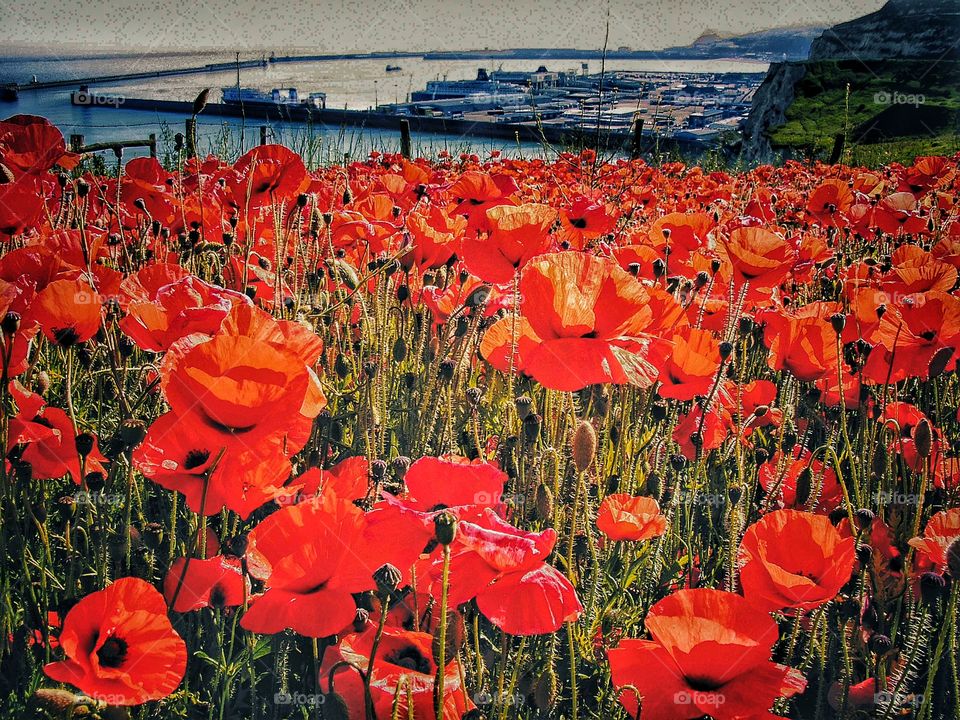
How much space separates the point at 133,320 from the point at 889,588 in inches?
63.1

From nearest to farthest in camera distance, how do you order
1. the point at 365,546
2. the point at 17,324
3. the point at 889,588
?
the point at 365,546 → the point at 17,324 → the point at 889,588

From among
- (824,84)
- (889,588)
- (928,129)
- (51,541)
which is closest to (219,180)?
(51,541)

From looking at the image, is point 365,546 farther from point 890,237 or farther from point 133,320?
point 890,237

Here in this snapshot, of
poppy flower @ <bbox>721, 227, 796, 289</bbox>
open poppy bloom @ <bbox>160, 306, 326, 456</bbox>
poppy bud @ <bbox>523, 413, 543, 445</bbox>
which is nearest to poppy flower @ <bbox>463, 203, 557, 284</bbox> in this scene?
poppy bud @ <bbox>523, 413, 543, 445</bbox>

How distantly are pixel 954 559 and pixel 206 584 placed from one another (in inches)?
45.1

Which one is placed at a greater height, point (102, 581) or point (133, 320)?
point (133, 320)

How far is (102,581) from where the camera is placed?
1.16 m

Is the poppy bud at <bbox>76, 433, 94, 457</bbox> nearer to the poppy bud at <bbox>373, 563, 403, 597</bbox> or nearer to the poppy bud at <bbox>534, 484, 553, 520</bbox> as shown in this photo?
the poppy bud at <bbox>373, 563, 403, 597</bbox>

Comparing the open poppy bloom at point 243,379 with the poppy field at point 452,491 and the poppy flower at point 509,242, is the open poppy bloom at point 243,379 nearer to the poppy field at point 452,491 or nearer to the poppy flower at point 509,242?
the poppy field at point 452,491

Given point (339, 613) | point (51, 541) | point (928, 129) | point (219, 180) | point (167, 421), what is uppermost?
point (928, 129)

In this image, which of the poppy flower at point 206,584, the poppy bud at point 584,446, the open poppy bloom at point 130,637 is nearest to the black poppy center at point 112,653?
the open poppy bloom at point 130,637

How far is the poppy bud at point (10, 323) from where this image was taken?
112 centimetres

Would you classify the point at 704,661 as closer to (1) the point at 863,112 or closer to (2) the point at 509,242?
(2) the point at 509,242

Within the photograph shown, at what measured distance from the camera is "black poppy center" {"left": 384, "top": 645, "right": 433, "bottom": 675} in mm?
946
